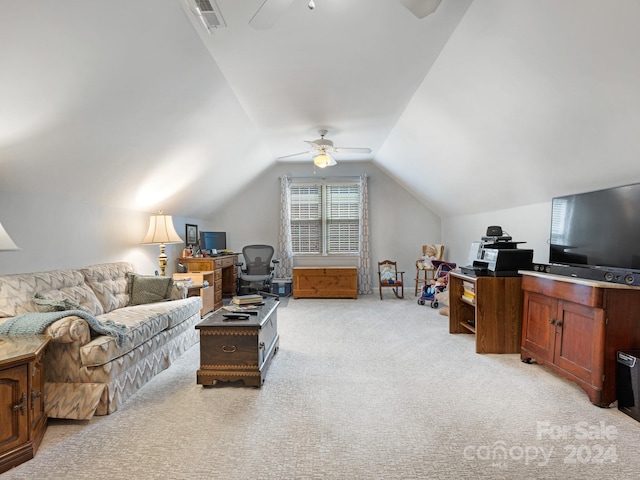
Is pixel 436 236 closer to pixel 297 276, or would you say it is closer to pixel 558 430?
pixel 297 276

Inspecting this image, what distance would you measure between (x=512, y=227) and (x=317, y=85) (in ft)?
9.96

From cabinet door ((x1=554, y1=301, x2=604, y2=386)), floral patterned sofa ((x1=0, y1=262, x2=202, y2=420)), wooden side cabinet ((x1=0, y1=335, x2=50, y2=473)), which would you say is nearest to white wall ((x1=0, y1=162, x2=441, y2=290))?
floral patterned sofa ((x1=0, y1=262, x2=202, y2=420))

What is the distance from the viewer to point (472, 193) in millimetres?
4602

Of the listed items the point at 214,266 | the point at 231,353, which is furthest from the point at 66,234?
the point at 214,266

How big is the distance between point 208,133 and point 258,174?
2.70 m

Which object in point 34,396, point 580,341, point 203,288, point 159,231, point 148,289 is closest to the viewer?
point 34,396

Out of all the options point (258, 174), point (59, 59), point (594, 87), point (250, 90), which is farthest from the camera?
point (258, 174)

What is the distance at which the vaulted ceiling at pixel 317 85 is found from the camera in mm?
1842

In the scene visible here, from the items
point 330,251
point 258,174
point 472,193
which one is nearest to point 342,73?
point 472,193

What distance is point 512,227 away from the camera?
13.7ft

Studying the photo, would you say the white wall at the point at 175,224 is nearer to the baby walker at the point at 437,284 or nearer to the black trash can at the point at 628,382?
the baby walker at the point at 437,284

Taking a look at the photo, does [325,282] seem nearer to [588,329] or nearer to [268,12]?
[588,329]

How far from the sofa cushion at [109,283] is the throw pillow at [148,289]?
0.07 meters

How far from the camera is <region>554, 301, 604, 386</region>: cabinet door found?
7.14ft
